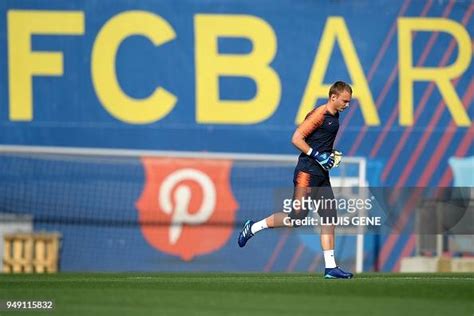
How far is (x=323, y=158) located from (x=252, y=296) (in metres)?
2.33

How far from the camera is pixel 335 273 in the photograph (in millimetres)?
12539

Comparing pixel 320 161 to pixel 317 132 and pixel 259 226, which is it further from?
pixel 259 226

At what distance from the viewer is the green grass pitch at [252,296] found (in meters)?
9.31

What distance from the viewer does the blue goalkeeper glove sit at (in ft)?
40.8

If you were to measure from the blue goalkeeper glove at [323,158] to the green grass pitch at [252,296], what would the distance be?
3.68ft

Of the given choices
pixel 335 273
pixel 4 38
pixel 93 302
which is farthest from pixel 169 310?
pixel 4 38

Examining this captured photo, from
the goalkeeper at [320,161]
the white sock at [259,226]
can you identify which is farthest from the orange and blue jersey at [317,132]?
the white sock at [259,226]

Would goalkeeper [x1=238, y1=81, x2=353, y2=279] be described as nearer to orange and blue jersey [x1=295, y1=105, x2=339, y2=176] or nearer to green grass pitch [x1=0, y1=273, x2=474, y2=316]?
orange and blue jersey [x1=295, y1=105, x2=339, y2=176]

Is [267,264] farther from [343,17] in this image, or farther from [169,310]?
[169,310]

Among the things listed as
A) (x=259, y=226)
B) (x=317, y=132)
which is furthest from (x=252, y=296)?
(x=259, y=226)

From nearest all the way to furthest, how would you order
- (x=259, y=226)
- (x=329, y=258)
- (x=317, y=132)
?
1. (x=329, y=258)
2. (x=317, y=132)
3. (x=259, y=226)

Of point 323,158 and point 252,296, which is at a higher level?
point 323,158

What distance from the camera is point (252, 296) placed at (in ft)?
34.5

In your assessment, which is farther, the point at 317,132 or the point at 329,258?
the point at 317,132
